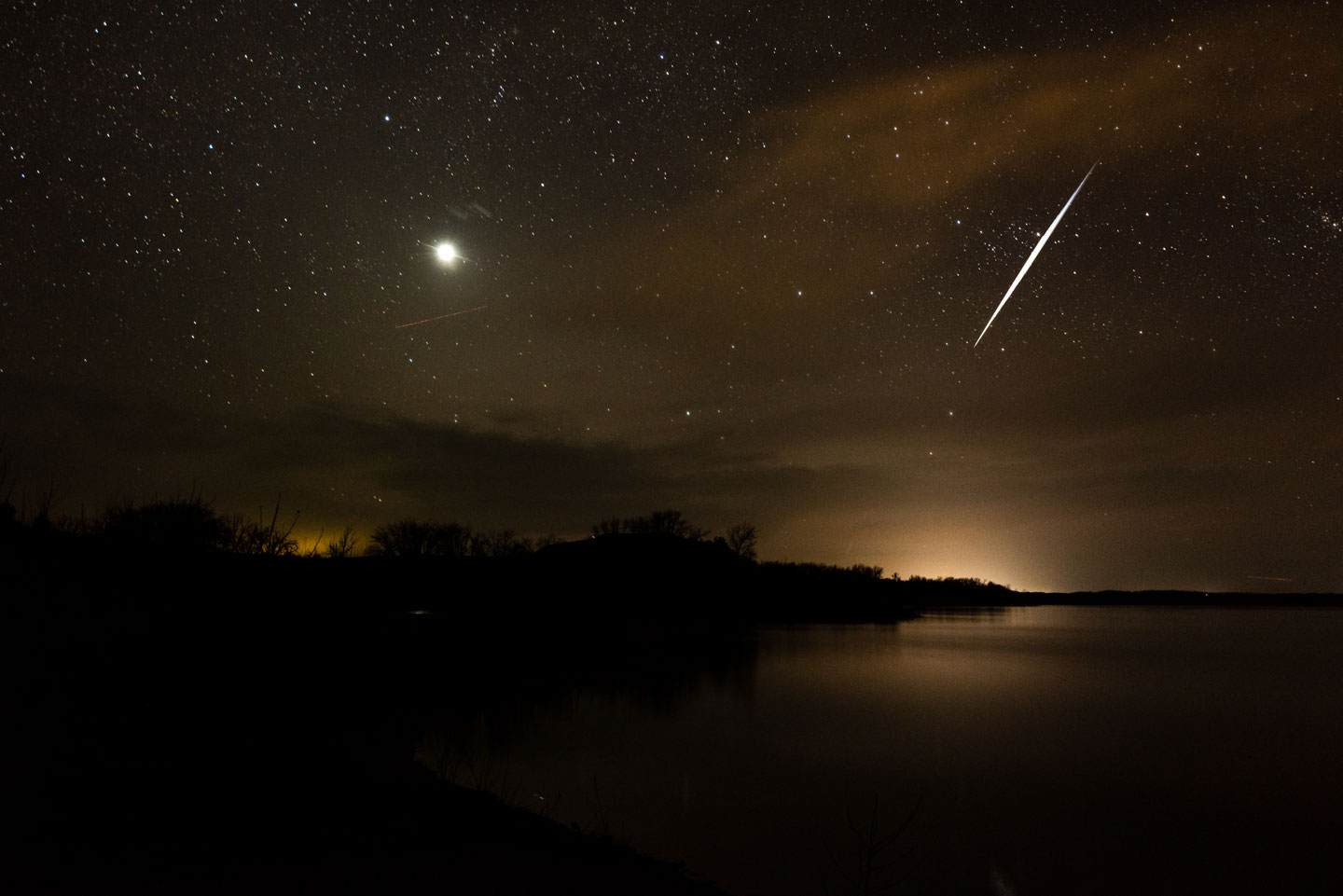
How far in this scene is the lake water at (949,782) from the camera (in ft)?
28.3

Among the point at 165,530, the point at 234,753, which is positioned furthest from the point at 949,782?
the point at 165,530

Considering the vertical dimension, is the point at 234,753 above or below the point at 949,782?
above

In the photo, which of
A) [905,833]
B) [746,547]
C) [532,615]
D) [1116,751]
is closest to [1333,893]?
[905,833]

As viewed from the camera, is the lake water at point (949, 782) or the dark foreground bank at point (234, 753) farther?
the lake water at point (949, 782)

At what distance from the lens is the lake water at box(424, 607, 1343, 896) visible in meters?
8.62

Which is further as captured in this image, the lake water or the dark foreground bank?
the lake water

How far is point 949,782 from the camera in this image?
1300 centimetres

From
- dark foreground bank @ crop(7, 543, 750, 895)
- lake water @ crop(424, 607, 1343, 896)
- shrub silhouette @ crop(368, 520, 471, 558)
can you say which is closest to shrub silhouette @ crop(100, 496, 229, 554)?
dark foreground bank @ crop(7, 543, 750, 895)

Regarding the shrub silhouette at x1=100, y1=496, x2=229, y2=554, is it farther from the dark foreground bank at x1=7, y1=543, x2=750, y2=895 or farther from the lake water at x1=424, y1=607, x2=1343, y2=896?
the lake water at x1=424, y1=607, x2=1343, y2=896

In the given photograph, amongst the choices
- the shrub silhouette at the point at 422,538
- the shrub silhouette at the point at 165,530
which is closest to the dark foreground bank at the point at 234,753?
the shrub silhouette at the point at 165,530

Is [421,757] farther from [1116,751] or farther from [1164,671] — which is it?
[1164,671]

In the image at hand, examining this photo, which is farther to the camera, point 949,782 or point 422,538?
point 422,538

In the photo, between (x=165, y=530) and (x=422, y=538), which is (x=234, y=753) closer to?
(x=165, y=530)

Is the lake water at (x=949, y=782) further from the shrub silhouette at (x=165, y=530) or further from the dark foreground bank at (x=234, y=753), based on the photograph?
the shrub silhouette at (x=165, y=530)
